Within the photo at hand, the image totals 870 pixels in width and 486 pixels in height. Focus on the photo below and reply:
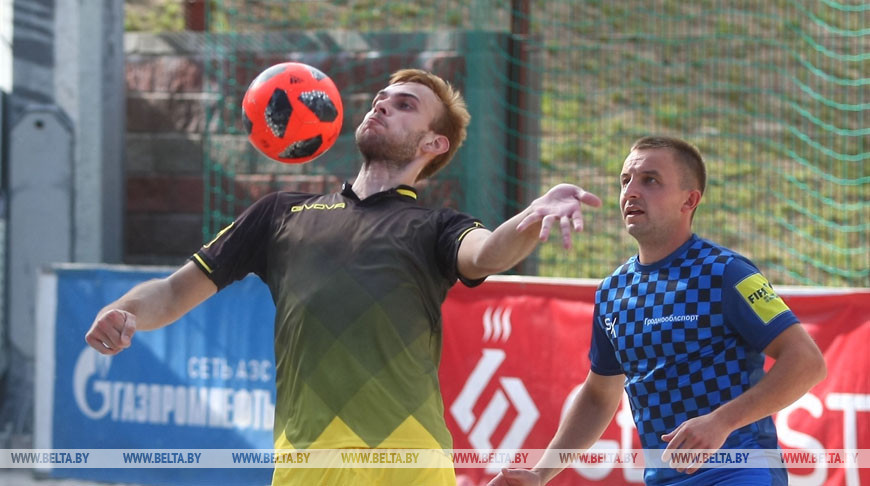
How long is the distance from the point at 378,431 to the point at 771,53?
648 centimetres

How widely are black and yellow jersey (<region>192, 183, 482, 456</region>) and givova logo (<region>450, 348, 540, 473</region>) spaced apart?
2880 millimetres

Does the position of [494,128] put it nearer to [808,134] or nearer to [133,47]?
[808,134]

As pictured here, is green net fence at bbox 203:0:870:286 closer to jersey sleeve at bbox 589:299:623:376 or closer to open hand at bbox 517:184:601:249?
jersey sleeve at bbox 589:299:623:376

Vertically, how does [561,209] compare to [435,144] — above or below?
below

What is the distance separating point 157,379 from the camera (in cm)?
739

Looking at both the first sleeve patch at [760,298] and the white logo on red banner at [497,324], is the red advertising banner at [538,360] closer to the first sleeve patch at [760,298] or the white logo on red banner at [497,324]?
the white logo on red banner at [497,324]

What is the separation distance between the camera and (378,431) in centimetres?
352

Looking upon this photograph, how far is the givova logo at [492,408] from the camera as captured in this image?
6.52 meters

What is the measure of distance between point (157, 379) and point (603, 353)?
13.9ft

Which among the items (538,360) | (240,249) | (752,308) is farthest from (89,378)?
(752,308)

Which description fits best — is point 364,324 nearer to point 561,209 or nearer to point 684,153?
point 561,209

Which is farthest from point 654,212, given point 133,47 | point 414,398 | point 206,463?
point 133,47

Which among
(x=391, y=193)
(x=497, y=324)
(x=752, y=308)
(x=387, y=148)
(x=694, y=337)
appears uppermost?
(x=387, y=148)

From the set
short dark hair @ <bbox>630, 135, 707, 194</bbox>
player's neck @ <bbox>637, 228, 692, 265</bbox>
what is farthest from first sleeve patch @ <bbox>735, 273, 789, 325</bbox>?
short dark hair @ <bbox>630, 135, 707, 194</bbox>
